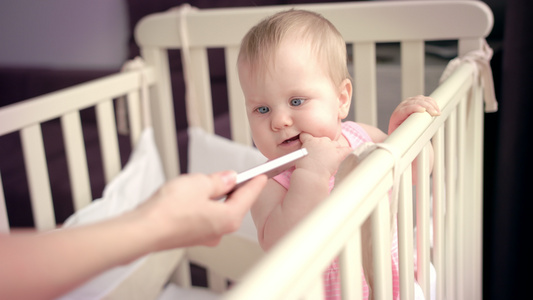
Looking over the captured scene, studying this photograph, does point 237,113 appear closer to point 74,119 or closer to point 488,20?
point 74,119

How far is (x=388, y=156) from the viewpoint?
44cm

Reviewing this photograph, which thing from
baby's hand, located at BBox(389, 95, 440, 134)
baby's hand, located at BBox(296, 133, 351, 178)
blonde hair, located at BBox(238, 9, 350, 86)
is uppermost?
blonde hair, located at BBox(238, 9, 350, 86)

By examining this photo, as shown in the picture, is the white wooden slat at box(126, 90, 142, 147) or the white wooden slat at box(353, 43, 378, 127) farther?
the white wooden slat at box(126, 90, 142, 147)

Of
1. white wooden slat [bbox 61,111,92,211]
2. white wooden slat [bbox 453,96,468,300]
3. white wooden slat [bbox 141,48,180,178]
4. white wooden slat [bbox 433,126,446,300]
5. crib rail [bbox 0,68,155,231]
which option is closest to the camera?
white wooden slat [bbox 433,126,446,300]

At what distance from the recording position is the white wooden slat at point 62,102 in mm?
874

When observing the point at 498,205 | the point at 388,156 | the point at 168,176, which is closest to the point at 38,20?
the point at 168,176

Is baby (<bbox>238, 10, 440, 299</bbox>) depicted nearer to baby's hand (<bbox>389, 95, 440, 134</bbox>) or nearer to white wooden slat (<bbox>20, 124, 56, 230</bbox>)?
baby's hand (<bbox>389, 95, 440, 134</bbox>)

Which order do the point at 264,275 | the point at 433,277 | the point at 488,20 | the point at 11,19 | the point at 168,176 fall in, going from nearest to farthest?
the point at 264,275 → the point at 433,277 → the point at 488,20 → the point at 168,176 → the point at 11,19

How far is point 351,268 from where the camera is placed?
0.38 meters

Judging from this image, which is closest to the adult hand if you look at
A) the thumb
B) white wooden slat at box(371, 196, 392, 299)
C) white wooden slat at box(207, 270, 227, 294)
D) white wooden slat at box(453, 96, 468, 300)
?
the thumb

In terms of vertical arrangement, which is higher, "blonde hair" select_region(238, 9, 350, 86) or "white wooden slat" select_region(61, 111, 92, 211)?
"blonde hair" select_region(238, 9, 350, 86)

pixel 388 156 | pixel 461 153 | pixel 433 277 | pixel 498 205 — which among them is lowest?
pixel 498 205

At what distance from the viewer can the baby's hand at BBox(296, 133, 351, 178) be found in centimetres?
51

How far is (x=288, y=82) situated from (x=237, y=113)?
616 mm
